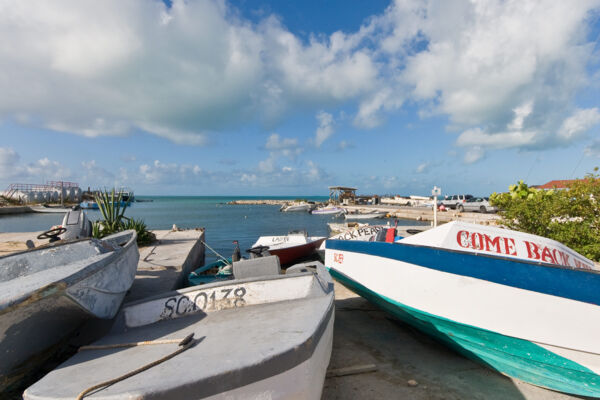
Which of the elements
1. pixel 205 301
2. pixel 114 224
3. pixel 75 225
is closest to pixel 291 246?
pixel 114 224

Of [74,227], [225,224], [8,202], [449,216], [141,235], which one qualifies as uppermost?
[8,202]

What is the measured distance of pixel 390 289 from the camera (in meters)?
5.07

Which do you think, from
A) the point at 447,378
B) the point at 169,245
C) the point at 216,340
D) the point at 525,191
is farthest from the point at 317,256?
the point at 216,340

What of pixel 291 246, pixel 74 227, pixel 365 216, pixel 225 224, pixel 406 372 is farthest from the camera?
pixel 365 216

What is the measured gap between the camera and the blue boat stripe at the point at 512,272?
11.2ft

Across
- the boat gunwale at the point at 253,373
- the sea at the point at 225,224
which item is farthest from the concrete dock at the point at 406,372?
the sea at the point at 225,224

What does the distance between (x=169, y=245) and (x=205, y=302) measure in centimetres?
887

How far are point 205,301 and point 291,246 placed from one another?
376 inches

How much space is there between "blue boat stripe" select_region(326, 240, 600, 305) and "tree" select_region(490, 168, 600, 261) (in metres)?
5.89

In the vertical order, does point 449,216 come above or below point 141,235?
below

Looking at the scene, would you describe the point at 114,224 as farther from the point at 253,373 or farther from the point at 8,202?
the point at 8,202

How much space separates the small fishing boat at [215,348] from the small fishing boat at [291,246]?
8910mm

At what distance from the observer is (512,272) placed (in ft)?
12.3

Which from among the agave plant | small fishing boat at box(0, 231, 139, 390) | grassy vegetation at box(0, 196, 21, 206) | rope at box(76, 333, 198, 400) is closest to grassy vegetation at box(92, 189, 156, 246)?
the agave plant
